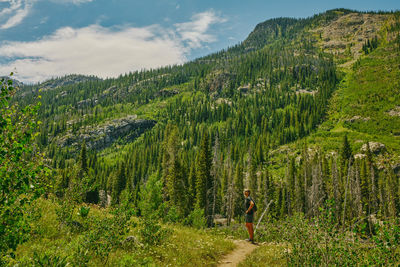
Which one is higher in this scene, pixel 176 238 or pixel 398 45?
pixel 398 45

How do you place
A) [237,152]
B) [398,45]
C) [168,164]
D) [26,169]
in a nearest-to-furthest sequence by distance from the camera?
[26,169], [168,164], [237,152], [398,45]

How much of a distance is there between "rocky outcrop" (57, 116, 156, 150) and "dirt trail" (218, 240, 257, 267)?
7357 inches

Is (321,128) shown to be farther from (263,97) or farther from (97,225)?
(97,225)

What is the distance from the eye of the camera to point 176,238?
37.6 ft

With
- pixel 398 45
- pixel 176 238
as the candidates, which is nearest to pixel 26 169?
pixel 176 238

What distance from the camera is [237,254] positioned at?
36.7 ft

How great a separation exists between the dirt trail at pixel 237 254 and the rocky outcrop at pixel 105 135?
613ft

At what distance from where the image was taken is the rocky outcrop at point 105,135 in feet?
594

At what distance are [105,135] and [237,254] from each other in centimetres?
19472

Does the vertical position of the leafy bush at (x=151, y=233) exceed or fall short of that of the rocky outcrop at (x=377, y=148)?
it exceeds it

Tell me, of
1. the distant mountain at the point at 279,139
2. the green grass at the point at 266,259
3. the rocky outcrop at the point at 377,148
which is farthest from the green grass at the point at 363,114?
the green grass at the point at 266,259

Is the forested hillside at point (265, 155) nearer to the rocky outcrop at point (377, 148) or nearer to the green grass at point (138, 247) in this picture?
the rocky outcrop at point (377, 148)

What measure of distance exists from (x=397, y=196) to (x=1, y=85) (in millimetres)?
76539

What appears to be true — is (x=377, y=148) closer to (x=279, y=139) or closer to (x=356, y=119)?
(x=356, y=119)
